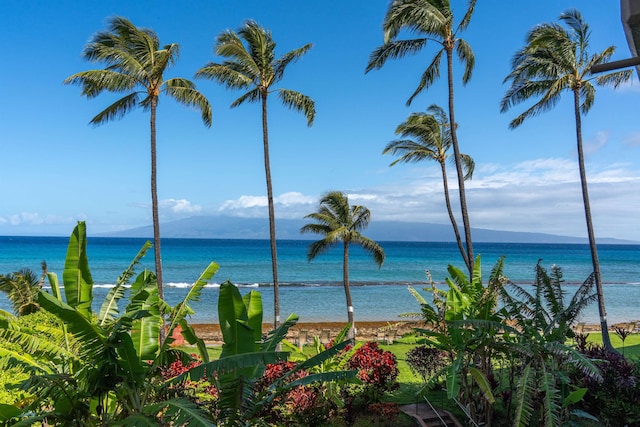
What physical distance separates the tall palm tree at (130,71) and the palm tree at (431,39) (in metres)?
7.20

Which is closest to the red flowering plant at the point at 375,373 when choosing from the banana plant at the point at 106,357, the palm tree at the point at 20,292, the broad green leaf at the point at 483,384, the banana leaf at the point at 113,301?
the broad green leaf at the point at 483,384

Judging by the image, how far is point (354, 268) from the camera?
67.0 metres

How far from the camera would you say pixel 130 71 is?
1462 cm

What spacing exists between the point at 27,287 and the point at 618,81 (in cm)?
2075

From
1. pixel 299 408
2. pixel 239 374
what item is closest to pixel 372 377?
pixel 299 408

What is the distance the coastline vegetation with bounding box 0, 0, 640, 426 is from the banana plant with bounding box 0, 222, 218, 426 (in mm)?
22

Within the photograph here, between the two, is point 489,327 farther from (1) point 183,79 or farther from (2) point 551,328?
(1) point 183,79

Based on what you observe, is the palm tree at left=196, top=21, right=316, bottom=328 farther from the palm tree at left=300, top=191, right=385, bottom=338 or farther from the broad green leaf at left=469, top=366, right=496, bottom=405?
the broad green leaf at left=469, top=366, right=496, bottom=405

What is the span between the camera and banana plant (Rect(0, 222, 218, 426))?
532 centimetres

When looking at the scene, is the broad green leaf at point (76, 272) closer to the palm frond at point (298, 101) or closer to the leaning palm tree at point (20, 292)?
the leaning palm tree at point (20, 292)

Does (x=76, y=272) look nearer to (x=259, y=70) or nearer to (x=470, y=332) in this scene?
(x=470, y=332)

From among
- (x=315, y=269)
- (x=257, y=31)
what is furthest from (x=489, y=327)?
(x=315, y=269)

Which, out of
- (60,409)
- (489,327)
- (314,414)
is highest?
(489,327)

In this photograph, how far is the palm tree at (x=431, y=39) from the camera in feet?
50.3
